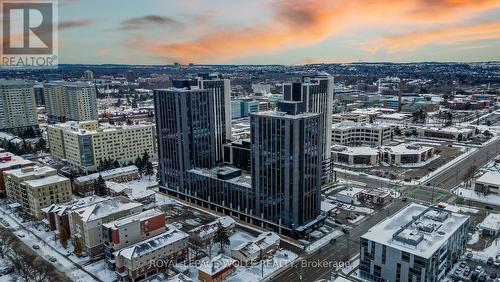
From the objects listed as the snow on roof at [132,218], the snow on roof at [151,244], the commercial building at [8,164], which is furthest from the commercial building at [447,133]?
the commercial building at [8,164]

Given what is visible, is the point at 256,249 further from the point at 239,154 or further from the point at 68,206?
the point at 239,154

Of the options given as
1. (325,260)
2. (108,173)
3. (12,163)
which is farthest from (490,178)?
(12,163)

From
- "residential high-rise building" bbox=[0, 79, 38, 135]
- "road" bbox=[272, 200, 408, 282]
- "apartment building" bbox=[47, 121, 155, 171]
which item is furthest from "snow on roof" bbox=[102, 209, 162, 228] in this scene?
"residential high-rise building" bbox=[0, 79, 38, 135]

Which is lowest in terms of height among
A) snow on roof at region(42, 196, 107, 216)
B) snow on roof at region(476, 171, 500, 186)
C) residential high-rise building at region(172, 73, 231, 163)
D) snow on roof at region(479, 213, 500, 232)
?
snow on roof at region(479, 213, 500, 232)

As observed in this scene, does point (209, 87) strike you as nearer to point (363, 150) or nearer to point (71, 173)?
point (71, 173)

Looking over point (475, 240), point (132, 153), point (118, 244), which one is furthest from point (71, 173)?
point (475, 240)

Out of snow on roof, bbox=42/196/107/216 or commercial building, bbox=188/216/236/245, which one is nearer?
commercial building, bbox=188/216/236/245

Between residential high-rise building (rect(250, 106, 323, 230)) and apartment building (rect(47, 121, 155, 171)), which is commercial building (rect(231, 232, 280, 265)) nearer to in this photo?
residential high-rise building (rect(250, 106, 323, 230))
